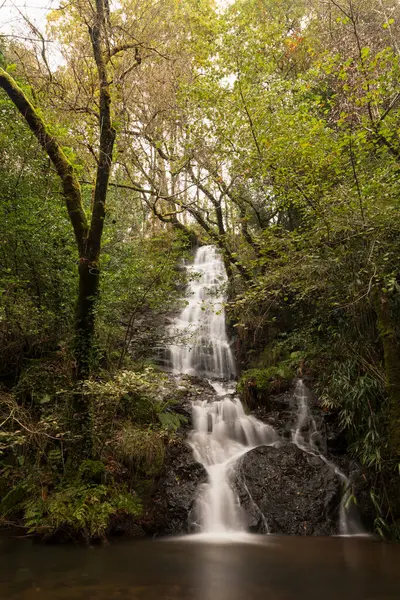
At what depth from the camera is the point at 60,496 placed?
5676 mm

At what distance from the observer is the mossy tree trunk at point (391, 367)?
19.4 ft

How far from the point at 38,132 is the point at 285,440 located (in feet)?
25.1

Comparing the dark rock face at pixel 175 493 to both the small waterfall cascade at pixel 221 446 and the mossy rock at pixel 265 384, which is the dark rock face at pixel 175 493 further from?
the mossy rock at pixel 265 384

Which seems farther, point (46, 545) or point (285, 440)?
point (285, 440)

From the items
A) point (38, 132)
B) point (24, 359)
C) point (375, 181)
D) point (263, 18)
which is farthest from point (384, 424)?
point (263, 18)

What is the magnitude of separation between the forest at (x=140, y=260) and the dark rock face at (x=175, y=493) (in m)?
0.18

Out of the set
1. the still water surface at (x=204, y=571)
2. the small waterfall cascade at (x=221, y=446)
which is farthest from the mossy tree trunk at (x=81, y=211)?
the small waterfall cascade at (x=221, y=446)

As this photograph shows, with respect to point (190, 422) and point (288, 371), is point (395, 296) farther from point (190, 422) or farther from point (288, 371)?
point (190, 422)

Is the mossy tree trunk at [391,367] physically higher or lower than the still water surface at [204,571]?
higher

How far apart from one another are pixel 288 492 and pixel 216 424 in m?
2.51

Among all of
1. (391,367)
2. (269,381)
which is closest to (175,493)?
(269,381)

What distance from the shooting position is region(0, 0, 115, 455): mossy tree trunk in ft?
20.0

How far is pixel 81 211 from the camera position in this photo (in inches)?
261

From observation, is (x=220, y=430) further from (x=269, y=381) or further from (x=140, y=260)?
(x=140, y=260)
